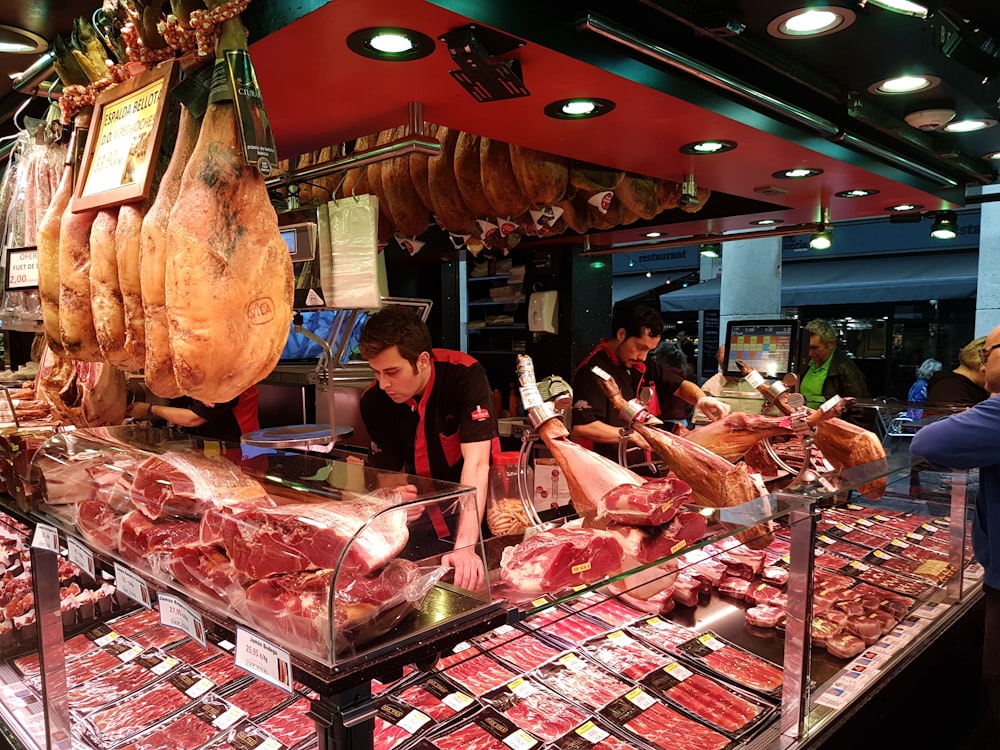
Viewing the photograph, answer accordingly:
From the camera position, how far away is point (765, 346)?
535 centimetres

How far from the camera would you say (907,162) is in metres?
4.05

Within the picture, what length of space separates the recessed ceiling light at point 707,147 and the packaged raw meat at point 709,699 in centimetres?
231

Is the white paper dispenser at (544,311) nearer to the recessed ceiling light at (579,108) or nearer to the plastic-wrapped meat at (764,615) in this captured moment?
the recessed ceiling light at (579,108)

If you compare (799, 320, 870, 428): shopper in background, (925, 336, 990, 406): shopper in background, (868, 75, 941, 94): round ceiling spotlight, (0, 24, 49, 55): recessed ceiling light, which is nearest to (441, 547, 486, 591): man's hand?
(0, 24, 49, 55): recessed ceiling light

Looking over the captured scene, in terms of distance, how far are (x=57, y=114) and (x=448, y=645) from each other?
1946mm

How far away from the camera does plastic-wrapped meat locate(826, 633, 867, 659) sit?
8.54 ft

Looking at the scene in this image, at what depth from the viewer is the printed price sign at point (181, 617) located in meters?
1.42

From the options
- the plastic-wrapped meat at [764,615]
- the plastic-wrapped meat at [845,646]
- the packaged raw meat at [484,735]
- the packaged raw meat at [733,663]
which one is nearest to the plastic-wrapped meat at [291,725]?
the packaged raw meat at [484,735]

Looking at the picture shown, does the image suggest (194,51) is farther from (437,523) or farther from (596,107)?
(596,107)

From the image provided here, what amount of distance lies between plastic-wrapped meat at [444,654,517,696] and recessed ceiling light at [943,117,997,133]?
364 centimetres

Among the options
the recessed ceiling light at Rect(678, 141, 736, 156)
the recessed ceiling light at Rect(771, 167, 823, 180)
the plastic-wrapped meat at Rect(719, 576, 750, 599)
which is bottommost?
the plastic-wrapped meat at Rect(719, 576, 750, 599)

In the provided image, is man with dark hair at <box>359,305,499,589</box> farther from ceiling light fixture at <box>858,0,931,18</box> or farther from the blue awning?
the blue awning

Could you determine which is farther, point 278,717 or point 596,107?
point 596,107

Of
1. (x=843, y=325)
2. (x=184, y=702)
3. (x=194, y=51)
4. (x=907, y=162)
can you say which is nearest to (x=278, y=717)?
(x=184, y=702)
